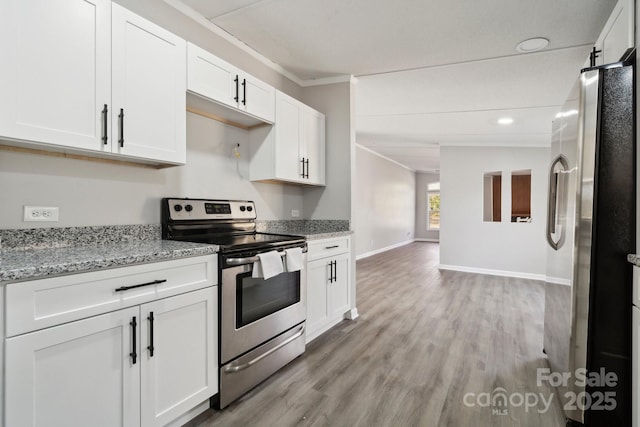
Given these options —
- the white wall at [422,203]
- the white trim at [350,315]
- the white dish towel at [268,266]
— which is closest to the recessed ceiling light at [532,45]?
the white dish towel at [268,266]

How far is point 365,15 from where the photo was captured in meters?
2.26

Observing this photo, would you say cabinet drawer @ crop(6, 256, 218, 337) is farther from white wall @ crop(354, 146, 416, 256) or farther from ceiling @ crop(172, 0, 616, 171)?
white wall @ crop(354, 146, 416, 256)

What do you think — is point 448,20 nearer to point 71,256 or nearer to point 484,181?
point 71,256

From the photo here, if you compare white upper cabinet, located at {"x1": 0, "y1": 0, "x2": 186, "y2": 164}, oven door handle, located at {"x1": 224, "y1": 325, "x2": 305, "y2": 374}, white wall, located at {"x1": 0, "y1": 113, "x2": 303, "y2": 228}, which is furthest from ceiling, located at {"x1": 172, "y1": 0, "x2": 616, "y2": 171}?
oven door handle, located at {"x1": 224, "y1": 325, "x2": 305, "y2": 374}

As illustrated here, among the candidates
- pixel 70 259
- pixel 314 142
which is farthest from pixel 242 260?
pixel 314 142

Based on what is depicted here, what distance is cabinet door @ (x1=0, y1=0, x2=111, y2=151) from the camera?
4.24ft

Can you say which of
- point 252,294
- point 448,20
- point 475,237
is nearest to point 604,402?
point 252,294

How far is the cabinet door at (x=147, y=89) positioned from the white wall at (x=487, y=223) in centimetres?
527

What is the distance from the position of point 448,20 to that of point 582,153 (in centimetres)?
131

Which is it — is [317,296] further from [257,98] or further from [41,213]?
[41,213]

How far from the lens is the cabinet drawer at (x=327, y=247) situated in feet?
8.62

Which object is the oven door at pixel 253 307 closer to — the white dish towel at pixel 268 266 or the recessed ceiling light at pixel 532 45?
the white dish towel at pixel 268 266

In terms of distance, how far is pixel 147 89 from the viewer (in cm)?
177

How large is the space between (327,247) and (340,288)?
0.49 metres
